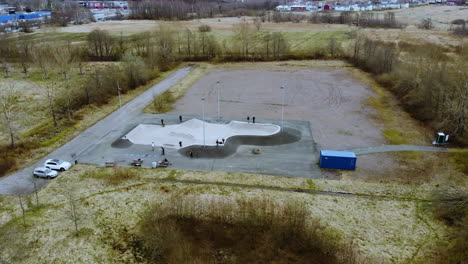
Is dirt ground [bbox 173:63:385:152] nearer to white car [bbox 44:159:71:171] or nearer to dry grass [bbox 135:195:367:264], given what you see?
dry grass [bbox 135:195:367:264]

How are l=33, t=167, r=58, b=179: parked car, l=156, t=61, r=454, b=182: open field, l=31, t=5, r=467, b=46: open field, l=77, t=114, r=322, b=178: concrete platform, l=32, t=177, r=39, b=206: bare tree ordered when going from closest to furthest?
1. l=32, t=177, r=39, b=206: bare tree
2. l=33, t=167, r=58, b=179: parked car
3. l=77, t=114, r=322, b=178: concrete platform
4. l=156, t=61, r=454, b=182: open field
5. l=31, t=5, r=467, b=46: open field

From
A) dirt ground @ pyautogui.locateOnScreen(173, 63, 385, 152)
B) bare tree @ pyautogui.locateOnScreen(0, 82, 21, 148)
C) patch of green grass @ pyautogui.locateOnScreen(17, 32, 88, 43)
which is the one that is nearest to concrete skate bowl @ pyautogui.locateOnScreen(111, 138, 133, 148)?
dirt ground @ pyautogui.locateOnScreen(173, 63, 385, 152)

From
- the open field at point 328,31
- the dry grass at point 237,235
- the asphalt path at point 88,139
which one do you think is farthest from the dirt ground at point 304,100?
the open field at point 328,31

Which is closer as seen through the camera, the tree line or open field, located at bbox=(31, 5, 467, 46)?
the tree line

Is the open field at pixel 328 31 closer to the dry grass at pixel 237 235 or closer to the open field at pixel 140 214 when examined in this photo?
the open field at pixel 140 214

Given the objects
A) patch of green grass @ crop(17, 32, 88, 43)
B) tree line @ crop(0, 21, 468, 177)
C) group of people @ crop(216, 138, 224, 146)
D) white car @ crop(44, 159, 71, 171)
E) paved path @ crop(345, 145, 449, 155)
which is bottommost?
paved path @ crop(345, 145, 449, 155)

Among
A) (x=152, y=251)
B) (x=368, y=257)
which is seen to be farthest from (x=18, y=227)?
(x=368, y=257)

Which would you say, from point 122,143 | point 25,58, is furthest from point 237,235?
point 25,58

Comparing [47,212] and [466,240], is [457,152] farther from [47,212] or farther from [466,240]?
[47,212]
